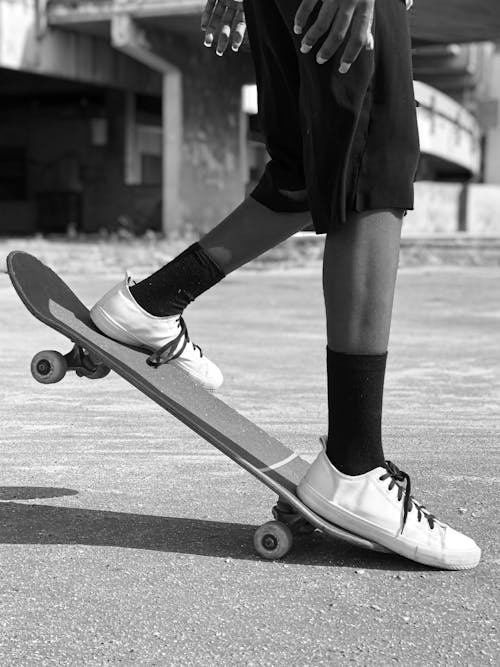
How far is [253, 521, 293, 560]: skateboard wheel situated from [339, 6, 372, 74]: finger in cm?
88

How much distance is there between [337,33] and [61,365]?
37.5 inches

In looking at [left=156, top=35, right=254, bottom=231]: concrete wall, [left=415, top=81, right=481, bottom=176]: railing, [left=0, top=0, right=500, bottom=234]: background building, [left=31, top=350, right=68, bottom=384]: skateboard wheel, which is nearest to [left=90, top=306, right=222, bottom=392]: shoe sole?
[left=31, top=350, right=68, bottom=384]: skateboard wheel

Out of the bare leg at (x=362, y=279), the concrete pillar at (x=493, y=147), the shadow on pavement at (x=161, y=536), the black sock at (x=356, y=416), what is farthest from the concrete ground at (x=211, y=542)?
the concrete pillar at (x=493, y=147)

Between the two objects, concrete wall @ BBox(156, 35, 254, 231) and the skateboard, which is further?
concrete wall @ BBox(156, 35, 254, 231)

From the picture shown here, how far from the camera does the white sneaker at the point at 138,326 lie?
7.50ft

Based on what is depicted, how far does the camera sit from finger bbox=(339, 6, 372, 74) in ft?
6.07

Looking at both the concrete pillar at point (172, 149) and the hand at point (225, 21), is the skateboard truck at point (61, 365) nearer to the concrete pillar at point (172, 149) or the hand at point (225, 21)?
the hand at point (225, 21)

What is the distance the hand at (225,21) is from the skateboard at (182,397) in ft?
2.28

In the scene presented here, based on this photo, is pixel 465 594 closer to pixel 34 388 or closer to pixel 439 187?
pixel 34 388

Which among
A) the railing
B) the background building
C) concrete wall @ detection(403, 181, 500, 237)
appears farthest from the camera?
the railing

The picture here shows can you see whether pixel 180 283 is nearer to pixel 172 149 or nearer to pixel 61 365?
pixel 61 365

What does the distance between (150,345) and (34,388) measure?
1790mm

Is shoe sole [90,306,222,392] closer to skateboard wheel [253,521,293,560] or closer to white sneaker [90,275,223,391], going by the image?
white sneaker [90,275,223,391]

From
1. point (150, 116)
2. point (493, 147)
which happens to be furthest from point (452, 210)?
point (493, 147)
